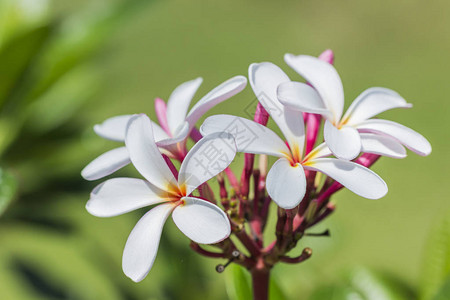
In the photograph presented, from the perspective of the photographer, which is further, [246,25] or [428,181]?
[246,25]

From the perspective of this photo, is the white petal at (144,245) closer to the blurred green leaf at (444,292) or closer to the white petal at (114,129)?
the white petal at (114,129)

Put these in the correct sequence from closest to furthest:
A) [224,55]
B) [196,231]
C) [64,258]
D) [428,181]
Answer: [196,231]
[64,258]
[428,181]
[224,55]

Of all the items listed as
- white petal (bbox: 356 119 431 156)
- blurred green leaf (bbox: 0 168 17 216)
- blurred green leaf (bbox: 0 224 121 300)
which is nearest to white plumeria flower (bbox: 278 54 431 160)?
white petal (bbox: 356 119 431 156)

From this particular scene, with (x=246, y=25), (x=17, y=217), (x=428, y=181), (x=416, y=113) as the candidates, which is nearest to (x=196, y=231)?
(x=17, y=217)

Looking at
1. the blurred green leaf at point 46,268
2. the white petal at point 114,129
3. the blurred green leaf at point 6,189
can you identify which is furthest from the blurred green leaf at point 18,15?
the white petal at point 114,129

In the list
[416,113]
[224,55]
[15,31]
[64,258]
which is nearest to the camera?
[15,31]

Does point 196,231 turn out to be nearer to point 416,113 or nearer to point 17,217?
point 17,217

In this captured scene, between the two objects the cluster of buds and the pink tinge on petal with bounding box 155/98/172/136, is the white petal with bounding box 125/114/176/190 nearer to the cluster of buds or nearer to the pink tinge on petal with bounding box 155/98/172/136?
the cluster of buds

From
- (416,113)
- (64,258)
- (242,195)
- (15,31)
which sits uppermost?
(15,31)

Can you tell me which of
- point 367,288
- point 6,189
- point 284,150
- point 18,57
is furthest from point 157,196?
point 18,57
